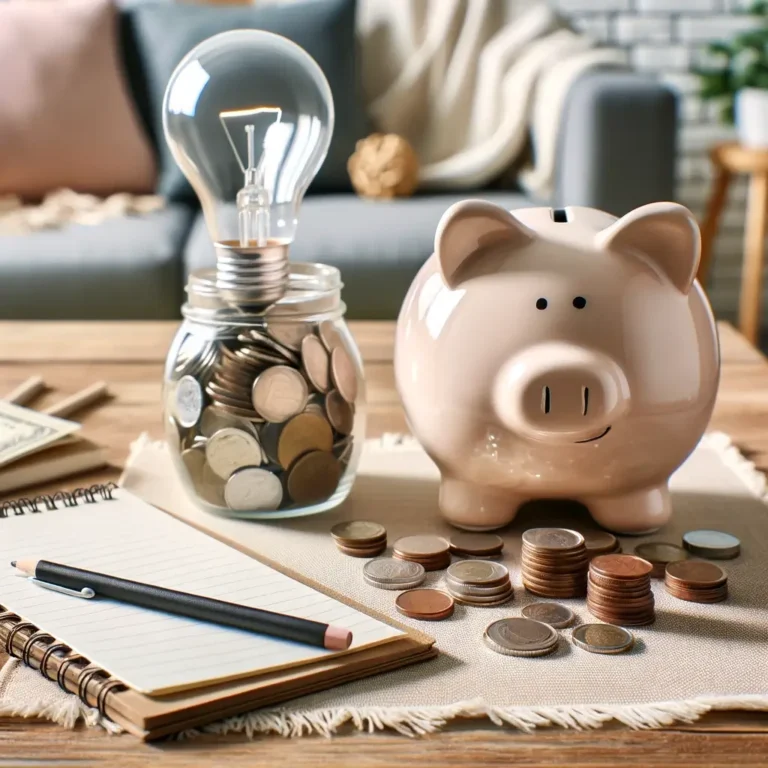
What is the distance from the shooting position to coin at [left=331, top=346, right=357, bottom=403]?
767mm

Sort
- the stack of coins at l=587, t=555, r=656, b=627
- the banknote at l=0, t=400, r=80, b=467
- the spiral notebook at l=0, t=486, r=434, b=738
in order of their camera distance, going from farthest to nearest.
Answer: the banknote at l=0, t=400, r=80, b=467 → the stack of coins at l=587, t=555, r=656, b=627 → the spiral notebook at l=0, t=486, r=434, b=738

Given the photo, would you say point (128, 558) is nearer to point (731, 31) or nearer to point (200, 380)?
point (200, 380)

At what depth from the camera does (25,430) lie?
91 cm

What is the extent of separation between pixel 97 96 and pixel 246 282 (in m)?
1.94

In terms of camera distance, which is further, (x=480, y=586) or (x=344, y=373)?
(x=344, y=373)

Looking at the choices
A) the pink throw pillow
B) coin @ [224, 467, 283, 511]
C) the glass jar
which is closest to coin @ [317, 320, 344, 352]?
the glass jar

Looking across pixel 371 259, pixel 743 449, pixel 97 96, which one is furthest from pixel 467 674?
pixel 97 96

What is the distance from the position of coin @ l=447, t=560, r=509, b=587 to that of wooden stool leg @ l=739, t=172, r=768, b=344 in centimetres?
225

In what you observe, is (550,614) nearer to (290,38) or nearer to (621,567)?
(621,567)

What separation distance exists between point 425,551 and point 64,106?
2066 millimetres

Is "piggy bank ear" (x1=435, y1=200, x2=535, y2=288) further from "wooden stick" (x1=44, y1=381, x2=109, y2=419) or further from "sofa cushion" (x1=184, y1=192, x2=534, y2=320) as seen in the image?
"sofa cushion" (x1=184, y1=192, x2=534, y2=320)

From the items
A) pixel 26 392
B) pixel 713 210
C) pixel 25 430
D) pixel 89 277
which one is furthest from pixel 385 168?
pixel 25 430

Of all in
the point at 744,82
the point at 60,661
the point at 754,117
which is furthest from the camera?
the point at 744,82

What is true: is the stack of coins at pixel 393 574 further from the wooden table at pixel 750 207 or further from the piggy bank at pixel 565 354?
the wooden table at pixel 750 207
